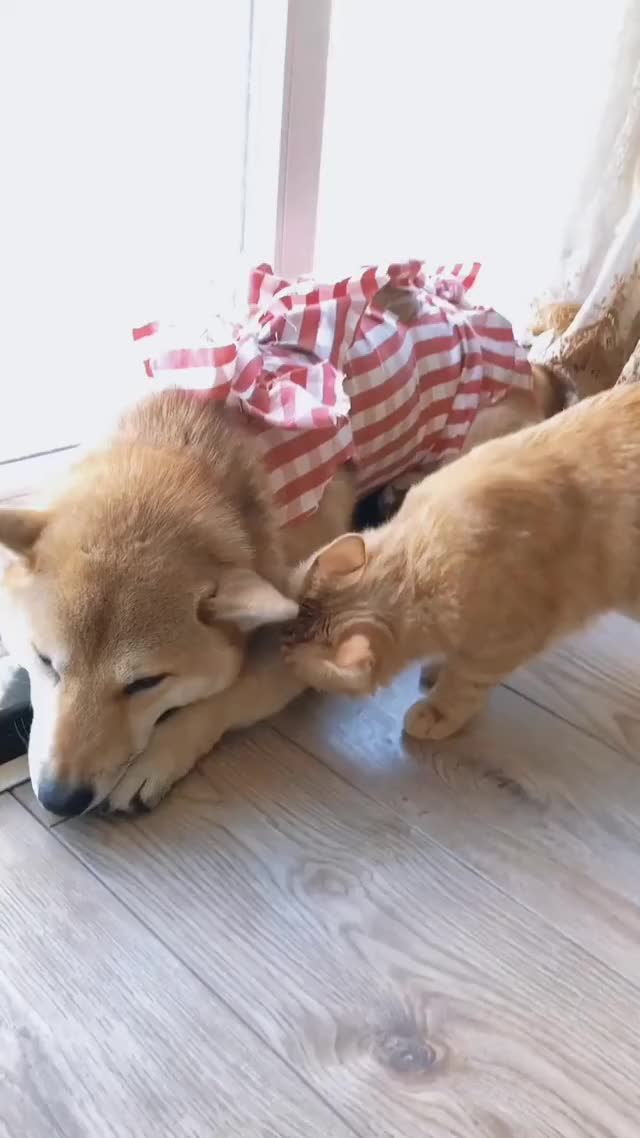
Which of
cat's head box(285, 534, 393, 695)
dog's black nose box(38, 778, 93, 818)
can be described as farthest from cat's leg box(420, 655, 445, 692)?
dog's black nose box(38, 778, 93, 818)

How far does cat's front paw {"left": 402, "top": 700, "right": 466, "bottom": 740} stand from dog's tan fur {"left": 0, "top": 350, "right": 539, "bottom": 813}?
142 millimetres

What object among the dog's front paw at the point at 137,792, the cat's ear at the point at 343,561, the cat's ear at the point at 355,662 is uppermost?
the cat's ear at the point at 343,561

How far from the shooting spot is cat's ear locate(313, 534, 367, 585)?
3.48 ft

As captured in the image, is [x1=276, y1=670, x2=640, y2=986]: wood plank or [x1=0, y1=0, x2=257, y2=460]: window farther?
[x1=0, y1=0, x2=257, y2=460]: window

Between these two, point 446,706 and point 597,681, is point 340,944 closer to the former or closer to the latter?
point 446,706

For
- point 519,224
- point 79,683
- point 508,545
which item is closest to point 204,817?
point 79,683

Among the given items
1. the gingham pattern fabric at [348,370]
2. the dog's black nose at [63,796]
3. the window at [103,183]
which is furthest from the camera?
the window at [103,183]

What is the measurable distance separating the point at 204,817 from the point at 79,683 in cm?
21

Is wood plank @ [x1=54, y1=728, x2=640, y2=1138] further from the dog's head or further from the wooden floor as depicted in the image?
the dog's head

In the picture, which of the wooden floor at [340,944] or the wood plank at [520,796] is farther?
the wood plank at [520,796]

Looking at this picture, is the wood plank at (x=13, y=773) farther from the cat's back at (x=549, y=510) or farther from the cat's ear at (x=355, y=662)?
the cat's back at (x=549, y=510)

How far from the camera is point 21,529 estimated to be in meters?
1.03

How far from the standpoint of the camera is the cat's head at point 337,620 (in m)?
1.04

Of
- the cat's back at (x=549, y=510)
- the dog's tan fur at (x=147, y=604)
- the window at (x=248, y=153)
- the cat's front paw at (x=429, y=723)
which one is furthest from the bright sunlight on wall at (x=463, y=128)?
the cat's front paw at (x=429, y=723)
